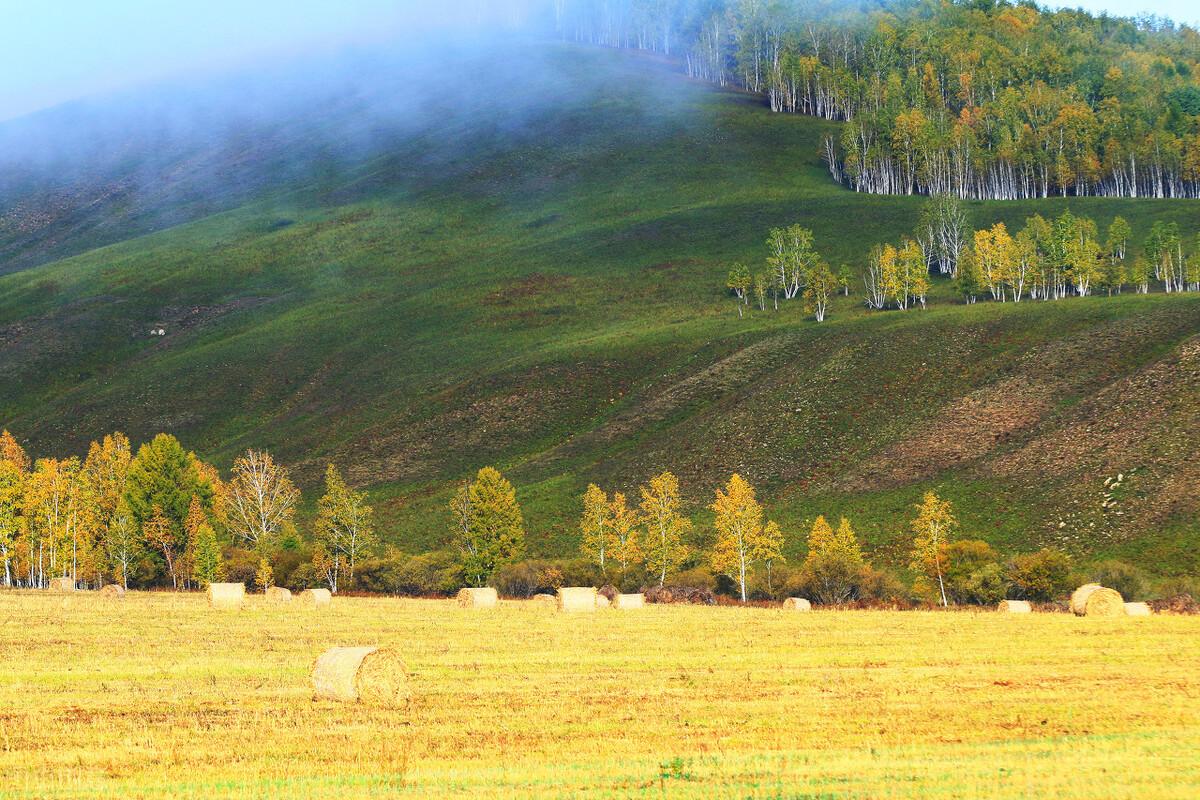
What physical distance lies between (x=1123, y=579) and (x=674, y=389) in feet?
246

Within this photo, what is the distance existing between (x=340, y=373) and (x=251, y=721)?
471 feet

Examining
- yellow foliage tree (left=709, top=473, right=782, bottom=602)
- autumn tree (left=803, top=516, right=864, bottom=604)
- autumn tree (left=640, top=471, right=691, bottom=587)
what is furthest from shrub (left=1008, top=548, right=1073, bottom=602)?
autumn tree (left=640, top=471, right=691, bottom=587)

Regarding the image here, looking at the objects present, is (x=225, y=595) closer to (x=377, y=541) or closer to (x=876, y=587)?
(x=876, y=587)

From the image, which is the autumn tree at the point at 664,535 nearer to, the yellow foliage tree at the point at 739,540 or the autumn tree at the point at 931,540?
the yellow foliage tree at the point at 739,540

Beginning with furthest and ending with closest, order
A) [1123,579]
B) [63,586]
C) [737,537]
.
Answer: [737,537], [63,586], [1123,579]

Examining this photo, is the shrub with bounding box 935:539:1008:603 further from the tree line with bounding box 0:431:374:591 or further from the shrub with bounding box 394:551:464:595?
the tree line with bounding box 0:431:374:591

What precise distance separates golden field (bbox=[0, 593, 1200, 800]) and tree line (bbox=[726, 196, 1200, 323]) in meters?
123

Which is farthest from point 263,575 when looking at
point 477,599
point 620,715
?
point 620,715

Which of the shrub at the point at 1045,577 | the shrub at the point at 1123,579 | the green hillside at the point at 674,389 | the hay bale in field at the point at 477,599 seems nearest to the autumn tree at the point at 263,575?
the green hillside at the point at 674,389

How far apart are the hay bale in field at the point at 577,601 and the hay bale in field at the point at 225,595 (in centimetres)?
1439

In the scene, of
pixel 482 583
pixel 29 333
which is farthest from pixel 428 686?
pixel 29 333

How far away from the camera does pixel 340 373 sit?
16362 cm

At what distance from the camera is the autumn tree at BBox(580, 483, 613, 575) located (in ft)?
292

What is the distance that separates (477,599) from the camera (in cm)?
5647
